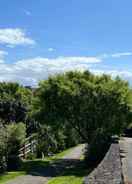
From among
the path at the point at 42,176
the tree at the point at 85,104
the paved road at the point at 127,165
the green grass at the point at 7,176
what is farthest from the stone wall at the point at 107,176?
the tree at the point at 85,104

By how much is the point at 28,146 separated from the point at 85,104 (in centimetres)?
700

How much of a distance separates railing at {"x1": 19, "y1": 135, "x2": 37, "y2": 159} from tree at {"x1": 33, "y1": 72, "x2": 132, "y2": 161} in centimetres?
276

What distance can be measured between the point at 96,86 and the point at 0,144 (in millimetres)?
13223

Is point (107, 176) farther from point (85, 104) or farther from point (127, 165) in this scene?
point (85, 104)

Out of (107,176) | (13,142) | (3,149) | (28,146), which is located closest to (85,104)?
(28,146)

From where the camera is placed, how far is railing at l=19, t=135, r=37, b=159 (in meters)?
38.5

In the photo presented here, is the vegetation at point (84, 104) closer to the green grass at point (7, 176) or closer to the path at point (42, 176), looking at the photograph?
the path at point (42, 176)

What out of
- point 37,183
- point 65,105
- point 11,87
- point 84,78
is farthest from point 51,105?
point 11,87

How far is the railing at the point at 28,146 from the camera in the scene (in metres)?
38.5

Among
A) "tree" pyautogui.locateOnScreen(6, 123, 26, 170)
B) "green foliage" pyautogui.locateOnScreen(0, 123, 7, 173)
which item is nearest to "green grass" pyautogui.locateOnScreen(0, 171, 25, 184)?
"green foliage" pyautogui.locateOnScreen(0, 123, 7, 173)

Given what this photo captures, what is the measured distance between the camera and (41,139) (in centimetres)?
4575

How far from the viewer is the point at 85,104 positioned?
128ft

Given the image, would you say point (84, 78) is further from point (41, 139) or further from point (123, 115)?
point (41, 139)

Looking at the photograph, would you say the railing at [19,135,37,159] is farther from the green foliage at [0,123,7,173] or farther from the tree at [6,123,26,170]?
the green foliage at [0,123,7,173]
